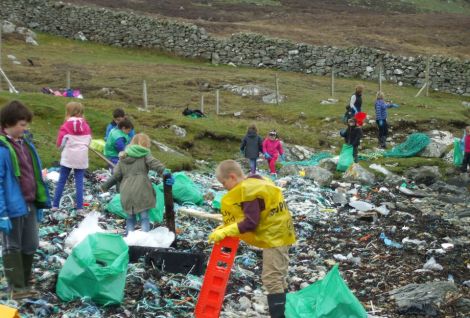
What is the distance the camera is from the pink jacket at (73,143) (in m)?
10.2

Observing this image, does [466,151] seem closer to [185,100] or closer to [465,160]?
[465,160]

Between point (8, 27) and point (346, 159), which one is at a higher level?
point (8, 27)

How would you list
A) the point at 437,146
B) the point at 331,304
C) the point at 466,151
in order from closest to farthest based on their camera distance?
the point at 331,304 → the point at 466,151 → the point at 437,146

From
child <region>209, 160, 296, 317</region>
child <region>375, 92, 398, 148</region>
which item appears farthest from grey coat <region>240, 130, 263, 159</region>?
child <region>209, 160, 296, 317</region>

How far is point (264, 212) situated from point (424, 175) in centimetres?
1133

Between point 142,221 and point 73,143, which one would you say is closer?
point 142,221

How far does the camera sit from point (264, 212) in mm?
6422

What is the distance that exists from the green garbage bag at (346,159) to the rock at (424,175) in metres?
1.44

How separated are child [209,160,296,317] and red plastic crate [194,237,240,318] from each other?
0.16 metres

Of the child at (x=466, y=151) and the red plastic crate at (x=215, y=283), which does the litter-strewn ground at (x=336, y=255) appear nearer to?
the red plastic crate at (x=215, y=283)

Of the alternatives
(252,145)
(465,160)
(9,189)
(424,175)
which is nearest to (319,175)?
(252,145)

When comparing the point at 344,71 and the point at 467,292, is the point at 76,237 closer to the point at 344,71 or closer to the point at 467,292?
the point at 467,292

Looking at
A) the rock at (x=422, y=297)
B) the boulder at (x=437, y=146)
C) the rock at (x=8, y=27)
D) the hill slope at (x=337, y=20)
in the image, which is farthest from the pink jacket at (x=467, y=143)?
the rock at (x=8, y=27)

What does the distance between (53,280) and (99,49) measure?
3273 cm
